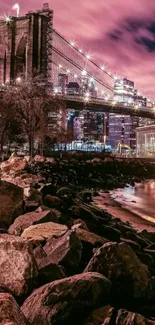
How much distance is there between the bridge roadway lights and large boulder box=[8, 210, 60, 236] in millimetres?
57346

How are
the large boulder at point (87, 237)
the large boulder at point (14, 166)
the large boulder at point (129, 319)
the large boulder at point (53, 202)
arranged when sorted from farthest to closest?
the large boulder at point (14, 166) → the large boulder at point (53, 202) → the large boulder at point (87, 237) → the large boulder at point (129, 319)

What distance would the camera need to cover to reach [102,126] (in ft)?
399

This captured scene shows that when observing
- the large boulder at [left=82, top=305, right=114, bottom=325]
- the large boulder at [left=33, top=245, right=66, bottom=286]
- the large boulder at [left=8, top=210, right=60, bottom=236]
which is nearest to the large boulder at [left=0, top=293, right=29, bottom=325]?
the large boulder at [left=82, top=305, right=114, bottom=325]

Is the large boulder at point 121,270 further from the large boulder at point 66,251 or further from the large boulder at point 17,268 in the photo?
the large boulder at point 17,268

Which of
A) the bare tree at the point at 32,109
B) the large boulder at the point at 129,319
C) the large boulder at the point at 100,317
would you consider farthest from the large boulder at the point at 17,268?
the bare tree at the point at 32,109

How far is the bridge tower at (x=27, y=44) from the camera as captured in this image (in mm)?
82875

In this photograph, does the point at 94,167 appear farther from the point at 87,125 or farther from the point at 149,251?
the point at 87,125

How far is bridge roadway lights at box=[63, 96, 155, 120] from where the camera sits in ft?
220

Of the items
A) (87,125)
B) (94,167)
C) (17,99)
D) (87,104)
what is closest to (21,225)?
(94,167)

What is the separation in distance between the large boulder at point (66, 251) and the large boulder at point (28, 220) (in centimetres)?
139

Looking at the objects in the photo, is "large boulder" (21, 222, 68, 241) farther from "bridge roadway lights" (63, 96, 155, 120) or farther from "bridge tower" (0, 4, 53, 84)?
"bridge tower" (0, 4, 53, 84)

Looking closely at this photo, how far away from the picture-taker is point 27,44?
8500 centimetres

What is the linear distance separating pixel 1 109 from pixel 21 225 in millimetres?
28434

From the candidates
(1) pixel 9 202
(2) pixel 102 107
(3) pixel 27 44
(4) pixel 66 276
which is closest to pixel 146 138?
(2) pixel 102 107
